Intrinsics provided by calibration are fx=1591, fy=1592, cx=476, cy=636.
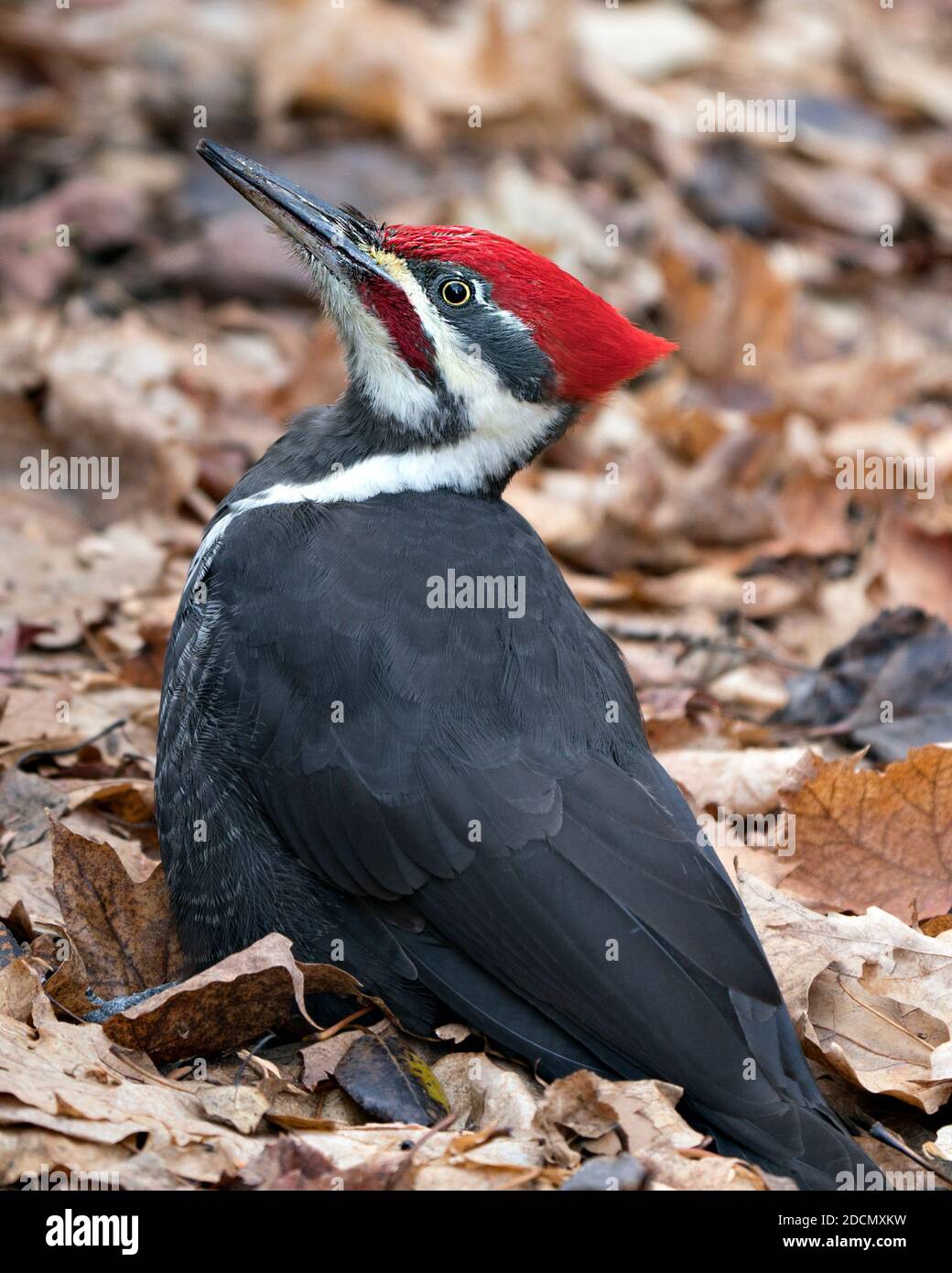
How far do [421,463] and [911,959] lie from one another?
1.65 meters

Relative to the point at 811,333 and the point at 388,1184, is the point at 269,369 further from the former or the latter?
the point at 388,1184

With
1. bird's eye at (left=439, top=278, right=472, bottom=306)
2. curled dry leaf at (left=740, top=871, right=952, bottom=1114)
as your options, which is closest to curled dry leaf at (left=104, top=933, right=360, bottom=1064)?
curled dry leaf at (left=740, top=871, right=952, bottom=1114)

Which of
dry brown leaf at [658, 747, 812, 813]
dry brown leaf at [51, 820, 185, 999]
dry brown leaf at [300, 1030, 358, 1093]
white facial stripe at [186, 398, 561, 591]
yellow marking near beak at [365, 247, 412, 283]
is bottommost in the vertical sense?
dry brown leaf at [300, 1030, 358, 1093]

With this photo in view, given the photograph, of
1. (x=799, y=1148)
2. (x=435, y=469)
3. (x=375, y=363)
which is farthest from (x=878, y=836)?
(x=375, y=363)

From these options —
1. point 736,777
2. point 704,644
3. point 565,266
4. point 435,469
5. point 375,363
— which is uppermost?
point 565,266

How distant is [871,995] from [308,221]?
229cm

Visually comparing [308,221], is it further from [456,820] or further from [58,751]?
[456,820]

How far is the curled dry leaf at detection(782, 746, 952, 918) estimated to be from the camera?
3807 millimetres

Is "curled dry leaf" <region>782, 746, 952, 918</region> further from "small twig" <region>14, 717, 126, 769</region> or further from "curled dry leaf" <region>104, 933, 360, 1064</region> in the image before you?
"small twig" <region>14, 717, 126, 769</region>

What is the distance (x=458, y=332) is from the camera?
3.90 meters

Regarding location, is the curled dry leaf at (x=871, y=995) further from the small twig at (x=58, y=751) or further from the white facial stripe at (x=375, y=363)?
the small twig at (x=58, y=751)

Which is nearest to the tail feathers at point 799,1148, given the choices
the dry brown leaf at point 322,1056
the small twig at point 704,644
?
the dry brown leaf at point 322,1056

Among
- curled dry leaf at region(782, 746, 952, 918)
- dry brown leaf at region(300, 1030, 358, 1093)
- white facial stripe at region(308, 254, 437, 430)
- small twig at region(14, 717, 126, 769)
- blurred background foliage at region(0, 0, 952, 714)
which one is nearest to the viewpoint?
dry brown leaf at region(300, 1030, 358, 1093)
